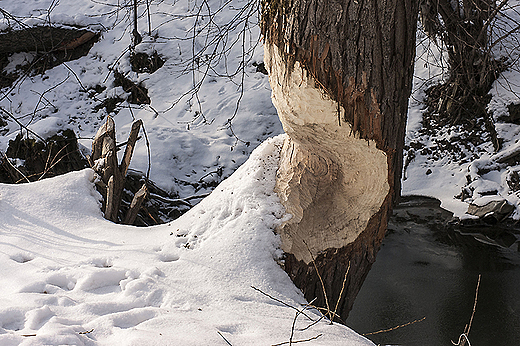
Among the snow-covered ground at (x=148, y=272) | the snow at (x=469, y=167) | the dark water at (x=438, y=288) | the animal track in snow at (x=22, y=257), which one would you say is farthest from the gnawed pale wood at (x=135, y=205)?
the snow at (x=469, y=167)

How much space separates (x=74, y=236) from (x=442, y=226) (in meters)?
4.76

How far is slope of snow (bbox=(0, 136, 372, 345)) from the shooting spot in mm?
1575

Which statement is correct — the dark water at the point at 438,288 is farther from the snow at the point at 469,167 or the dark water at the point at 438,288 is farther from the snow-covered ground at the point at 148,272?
the snow-covered ground at the point at 148,272

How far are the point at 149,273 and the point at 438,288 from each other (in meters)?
3.36

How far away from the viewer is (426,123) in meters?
7.48

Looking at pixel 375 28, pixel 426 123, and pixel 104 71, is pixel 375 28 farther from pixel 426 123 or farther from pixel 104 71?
pixel 104 71

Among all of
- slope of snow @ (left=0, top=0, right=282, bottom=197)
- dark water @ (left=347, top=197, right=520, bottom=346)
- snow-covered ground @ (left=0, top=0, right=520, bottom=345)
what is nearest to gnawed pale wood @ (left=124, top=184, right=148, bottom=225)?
snow-covered ground @ (left=0, top=0, right=520, bottom=345)

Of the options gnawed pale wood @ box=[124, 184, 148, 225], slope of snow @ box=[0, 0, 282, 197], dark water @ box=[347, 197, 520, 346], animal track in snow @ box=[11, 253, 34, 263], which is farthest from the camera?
slope of snow @ box=[0, 0, 282, 197]

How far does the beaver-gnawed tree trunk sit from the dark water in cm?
144

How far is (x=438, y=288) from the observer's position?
4.25 meters

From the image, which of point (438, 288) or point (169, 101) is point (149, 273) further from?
point (169, 101)

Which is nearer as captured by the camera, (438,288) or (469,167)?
(438,288)

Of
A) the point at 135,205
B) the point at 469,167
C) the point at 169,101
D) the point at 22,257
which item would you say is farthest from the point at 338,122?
the point at 169,101

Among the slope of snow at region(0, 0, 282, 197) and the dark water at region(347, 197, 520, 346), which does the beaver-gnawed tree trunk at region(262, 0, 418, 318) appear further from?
the slope of snow at region(0, 0, 282, 197)
